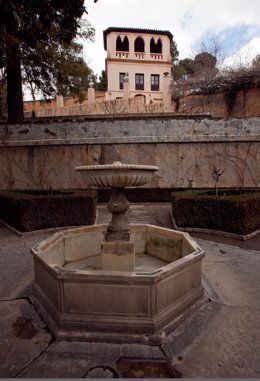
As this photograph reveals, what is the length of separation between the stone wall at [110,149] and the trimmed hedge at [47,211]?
14.1 feet

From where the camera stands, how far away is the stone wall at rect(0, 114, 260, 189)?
11328 millimetres

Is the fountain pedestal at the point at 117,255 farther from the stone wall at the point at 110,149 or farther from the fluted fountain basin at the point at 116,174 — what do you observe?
the stone wall at the point at 110,149

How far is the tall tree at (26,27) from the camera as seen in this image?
3779 millimetres

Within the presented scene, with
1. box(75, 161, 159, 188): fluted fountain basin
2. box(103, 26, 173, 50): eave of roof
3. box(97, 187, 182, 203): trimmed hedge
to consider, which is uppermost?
box(103, 26, 173, 50): eave of roof

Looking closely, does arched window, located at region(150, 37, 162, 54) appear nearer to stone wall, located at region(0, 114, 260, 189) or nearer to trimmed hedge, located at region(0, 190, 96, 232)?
stone wall, located at region(0, 114, 260, 189)

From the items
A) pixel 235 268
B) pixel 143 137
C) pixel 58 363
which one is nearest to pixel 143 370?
pixel 58 363

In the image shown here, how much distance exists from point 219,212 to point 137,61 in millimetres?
27595

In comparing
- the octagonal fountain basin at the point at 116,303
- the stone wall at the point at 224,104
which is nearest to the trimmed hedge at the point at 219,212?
the octagonal fountain basin at the point at 116,303

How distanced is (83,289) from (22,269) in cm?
221

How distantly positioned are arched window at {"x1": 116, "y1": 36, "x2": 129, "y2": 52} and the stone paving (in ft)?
104

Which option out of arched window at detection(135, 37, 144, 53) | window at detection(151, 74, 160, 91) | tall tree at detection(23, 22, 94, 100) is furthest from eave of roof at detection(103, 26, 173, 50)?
tall tree at detection(23, 22, 94, 100)

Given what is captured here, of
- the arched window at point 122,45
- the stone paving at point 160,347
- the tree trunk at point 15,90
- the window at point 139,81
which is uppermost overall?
the arched window at point 122,45

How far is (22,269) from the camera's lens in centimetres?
453

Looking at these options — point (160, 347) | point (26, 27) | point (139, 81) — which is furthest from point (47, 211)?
point (139, 81)
